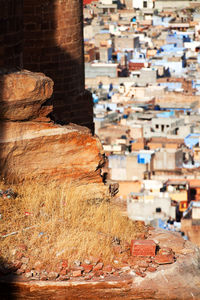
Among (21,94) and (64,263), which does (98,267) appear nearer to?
(64,263)

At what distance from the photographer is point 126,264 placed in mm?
5074

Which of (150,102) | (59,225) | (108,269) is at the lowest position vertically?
(150,102)

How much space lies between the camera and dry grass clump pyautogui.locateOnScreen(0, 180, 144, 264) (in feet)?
16.6

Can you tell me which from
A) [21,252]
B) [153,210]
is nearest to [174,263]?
[21,252]

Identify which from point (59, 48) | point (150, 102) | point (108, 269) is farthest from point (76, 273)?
point (150, 102)

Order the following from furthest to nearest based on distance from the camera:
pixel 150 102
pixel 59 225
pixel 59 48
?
pixel 150 102 < pixel 59 48 < pixel 59 225

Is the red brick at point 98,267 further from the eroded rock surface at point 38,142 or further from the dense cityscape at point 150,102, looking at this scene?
the dense cityscape at point 150,102

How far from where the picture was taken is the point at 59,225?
5363mm

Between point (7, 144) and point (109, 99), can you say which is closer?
point (7, 144)

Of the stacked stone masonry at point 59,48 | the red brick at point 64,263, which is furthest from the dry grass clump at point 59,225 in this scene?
the stacked stone masonry at point 59,48

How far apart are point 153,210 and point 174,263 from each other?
76.7 feet

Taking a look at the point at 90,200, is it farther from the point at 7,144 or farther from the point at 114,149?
the point at 114,149

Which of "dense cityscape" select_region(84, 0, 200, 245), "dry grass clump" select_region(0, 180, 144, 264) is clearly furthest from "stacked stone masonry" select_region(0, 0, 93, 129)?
"dry grass clump" select_region(0, 180, 144, 264)

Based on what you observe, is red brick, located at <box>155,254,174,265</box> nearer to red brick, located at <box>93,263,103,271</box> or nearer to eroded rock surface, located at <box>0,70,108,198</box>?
red brick, located at <box>93,263,103,271</box>
